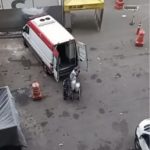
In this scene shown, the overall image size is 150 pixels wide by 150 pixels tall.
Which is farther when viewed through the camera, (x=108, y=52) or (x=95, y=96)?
(x=108, y=52)

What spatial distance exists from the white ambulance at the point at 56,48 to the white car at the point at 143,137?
427cm

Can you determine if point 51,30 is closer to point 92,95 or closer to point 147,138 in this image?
point 92,95

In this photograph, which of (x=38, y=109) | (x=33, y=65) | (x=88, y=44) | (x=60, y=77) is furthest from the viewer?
(x=88, y=44)

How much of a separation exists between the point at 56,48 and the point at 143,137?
18.0 feet

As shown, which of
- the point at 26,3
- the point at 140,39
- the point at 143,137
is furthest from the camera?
the point at 26,3

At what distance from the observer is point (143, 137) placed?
1190cm

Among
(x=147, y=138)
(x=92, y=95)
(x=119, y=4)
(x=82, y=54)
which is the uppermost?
(x=119, y=4)

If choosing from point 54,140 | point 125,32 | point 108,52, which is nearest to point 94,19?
point 125,32

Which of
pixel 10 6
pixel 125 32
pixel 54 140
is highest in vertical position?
pixel 10 6

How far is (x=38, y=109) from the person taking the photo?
14.5 meters

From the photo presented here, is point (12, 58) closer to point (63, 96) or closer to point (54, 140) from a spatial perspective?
point (63, 96)

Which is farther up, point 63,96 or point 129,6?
point 129,6

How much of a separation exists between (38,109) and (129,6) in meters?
10.1

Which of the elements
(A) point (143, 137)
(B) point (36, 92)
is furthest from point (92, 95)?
(A) point (143, 137)
